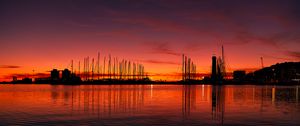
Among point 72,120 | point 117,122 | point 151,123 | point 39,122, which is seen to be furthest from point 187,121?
point 39,122

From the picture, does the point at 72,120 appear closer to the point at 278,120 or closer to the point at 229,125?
the point at 229,125

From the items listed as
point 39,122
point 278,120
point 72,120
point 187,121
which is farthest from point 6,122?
point 278,120

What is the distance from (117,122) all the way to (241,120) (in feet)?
36.2

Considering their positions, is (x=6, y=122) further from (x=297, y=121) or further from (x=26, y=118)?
(x=297, y=121)

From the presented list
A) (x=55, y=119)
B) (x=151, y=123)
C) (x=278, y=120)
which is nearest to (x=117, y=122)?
(x=151, y=123)

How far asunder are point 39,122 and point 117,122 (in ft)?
21.6

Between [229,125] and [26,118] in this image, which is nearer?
[229,125]

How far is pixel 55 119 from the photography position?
31.2 metres

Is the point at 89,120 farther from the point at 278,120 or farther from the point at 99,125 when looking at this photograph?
the point at 278,120

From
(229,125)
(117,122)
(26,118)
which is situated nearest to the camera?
(229,125)

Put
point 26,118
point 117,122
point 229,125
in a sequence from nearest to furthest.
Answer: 1. point 229,125
2. point 117,122
3. point 26,118

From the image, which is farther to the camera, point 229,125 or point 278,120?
point 278,120

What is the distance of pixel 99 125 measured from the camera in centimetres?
2775

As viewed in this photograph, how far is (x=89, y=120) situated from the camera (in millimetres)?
30906
